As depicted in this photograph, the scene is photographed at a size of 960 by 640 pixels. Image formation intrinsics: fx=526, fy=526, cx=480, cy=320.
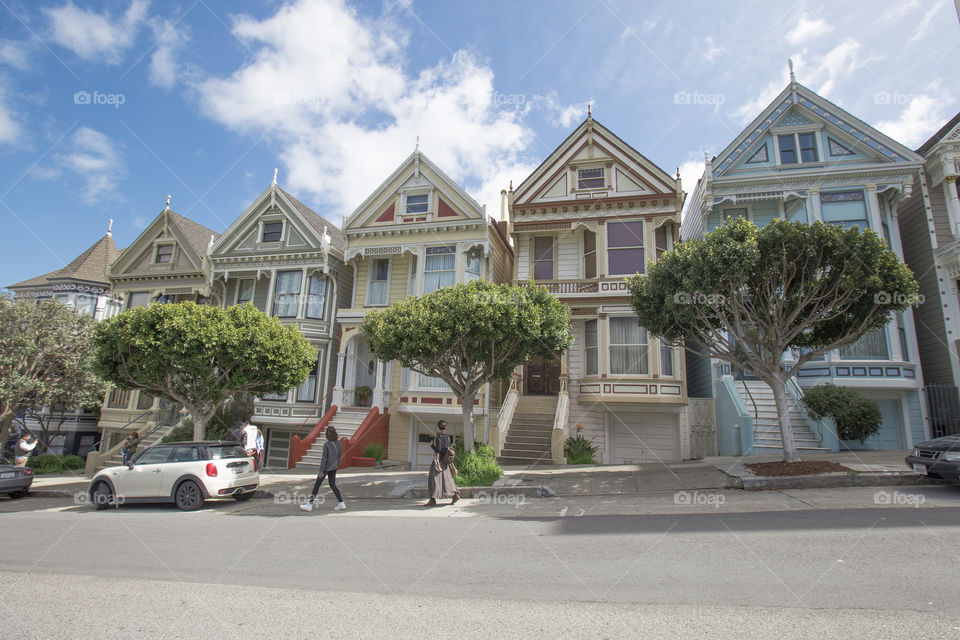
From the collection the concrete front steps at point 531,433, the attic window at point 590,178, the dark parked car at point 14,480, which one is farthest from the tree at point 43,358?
the attic window at point 590,178

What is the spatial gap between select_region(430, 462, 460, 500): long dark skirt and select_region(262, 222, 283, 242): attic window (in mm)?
15920

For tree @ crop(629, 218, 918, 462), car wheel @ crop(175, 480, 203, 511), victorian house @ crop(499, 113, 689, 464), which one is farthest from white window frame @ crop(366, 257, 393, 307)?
tree @ crop(629, 218, 918, 462)

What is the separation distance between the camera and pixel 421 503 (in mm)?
11273

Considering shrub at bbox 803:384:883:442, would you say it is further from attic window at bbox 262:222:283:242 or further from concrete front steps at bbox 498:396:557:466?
attic window at bbox 262:222:283:242

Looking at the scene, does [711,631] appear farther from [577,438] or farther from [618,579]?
[577,438]

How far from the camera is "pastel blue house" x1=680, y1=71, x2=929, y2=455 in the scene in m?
16.7

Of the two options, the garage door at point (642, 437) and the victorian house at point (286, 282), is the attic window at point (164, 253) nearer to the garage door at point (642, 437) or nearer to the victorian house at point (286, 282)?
the victorian house at point (286, 282)

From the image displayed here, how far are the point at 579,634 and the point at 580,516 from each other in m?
4.88

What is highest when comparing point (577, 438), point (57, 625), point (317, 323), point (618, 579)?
point (317, 323)

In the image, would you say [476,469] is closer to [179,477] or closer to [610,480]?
[610,480]

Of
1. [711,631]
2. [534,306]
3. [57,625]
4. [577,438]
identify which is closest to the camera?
[711,631]

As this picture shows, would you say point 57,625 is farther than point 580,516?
No

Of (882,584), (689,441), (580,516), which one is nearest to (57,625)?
(580,516)

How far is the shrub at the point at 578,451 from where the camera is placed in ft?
54.2
